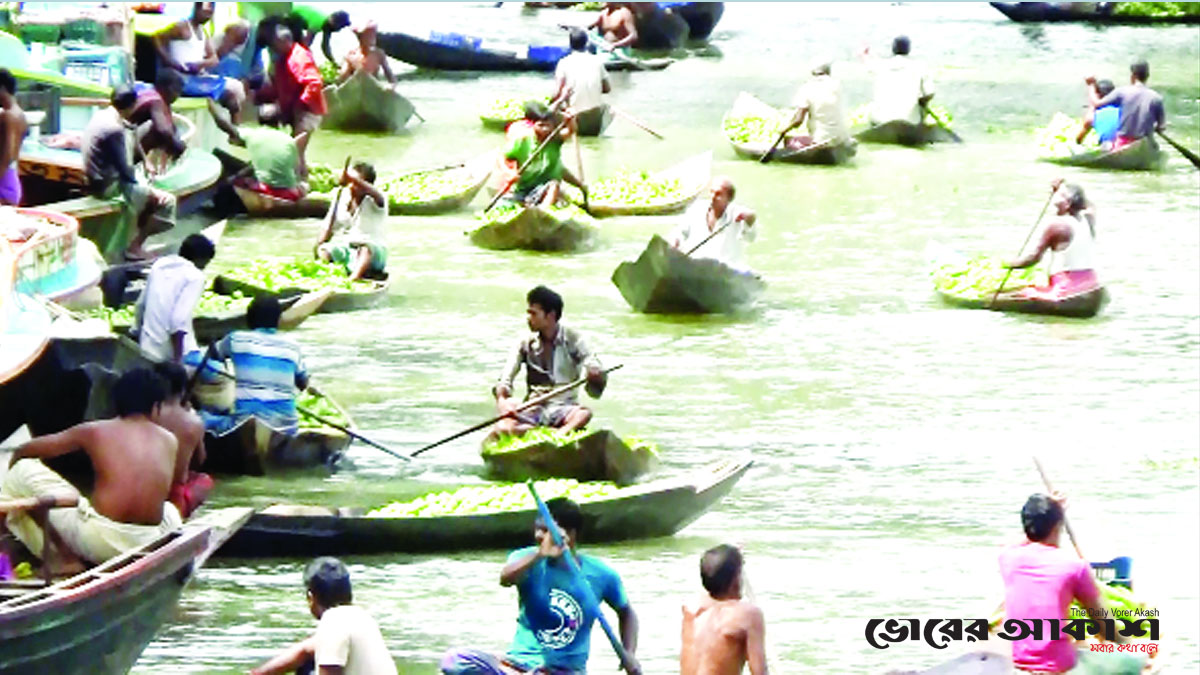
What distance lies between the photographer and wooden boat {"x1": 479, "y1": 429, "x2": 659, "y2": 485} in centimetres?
1366

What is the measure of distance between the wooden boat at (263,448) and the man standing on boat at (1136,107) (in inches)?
470

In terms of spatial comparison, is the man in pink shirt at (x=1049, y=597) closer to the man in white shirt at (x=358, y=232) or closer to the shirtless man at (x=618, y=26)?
the man in white shirt at (x=358, y=232)

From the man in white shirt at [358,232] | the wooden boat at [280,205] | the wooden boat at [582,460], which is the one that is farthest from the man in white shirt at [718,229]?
the wooden boat at [582,460]

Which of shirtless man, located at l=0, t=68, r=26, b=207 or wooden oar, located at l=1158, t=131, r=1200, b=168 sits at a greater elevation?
shirtless man, located at l=0, t=68, r=26, b=207

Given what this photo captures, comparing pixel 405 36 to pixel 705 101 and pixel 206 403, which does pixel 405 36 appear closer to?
pixel 705 101

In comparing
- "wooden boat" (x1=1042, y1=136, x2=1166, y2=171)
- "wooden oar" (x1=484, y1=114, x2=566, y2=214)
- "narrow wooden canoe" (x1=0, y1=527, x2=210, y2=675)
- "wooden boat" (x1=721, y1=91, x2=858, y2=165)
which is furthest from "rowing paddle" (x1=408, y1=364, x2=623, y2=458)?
"wooden boat" (x1=1042, y1=136, x2=1166, y2=171)

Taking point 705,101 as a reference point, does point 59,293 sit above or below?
above

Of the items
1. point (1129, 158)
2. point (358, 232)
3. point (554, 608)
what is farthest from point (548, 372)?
point (1129, 158)

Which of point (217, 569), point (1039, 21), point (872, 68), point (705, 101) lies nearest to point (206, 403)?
point (217, 569)

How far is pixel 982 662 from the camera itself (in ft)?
30.0

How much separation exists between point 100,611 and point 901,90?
699 inches

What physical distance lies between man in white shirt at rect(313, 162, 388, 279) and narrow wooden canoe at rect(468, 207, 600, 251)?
2.03m

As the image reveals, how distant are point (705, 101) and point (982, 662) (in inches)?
823

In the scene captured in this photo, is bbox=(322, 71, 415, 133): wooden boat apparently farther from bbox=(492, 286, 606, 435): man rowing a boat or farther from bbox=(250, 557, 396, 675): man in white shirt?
bbox=(250, 557, 396, 675): man in white shirt
